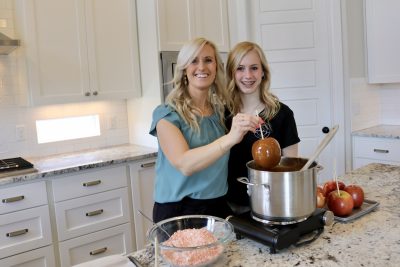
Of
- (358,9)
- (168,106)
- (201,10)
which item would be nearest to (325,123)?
(358,9)

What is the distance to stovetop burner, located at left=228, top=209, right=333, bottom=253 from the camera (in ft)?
3.61

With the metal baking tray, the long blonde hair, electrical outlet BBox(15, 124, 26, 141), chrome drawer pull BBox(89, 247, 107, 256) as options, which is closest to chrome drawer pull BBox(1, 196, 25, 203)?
chrome drawer pull BBox(89, 247, 107, 256)

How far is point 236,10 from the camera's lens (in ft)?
11.7

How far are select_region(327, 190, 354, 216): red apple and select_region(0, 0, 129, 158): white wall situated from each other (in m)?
2.26

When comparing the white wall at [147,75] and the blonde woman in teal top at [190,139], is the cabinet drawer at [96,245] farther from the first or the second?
the blonde woman in teal top at [190,139]

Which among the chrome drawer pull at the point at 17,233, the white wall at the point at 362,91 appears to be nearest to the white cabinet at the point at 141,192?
the chrome drawer pull at the point at 17,233

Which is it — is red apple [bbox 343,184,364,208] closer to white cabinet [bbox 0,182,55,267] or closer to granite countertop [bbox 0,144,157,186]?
granite countertop [bbox 0,144,157,186]

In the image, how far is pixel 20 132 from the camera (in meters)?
2.96

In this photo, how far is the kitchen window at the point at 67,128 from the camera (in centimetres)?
313

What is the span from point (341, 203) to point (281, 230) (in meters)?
0.34

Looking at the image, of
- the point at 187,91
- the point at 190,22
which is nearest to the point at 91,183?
the point at 187,91

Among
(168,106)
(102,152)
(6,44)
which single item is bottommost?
(102,152)

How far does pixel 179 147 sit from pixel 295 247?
1.80 feet

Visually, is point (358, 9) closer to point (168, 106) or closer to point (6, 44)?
point (168, 106)
